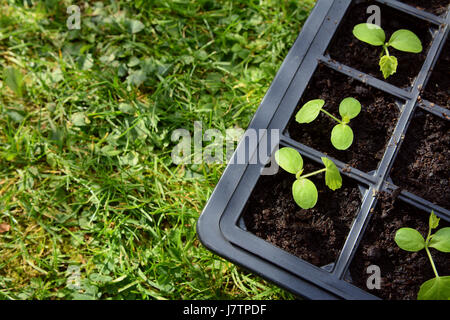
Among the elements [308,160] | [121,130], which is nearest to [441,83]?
[308,160]

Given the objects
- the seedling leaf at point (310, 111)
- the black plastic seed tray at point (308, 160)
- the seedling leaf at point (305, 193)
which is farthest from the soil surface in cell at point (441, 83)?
the seedling leaf at point (305, 193)

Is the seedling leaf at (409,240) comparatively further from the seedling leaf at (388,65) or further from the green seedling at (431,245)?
the seedling leaf at (388,65)

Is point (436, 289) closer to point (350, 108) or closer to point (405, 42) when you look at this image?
point (350, 108)

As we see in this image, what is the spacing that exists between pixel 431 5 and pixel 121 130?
40.9 inches

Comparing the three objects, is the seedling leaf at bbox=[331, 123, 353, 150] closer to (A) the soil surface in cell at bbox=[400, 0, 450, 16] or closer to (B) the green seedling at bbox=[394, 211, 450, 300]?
(B) the green seedling at bbox=[394, 211, 450, 300]

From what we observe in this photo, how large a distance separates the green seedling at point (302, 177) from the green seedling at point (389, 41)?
30 cm

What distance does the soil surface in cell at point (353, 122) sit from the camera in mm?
1035

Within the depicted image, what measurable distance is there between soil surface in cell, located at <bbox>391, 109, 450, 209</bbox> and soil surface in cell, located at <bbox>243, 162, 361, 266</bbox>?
14cm

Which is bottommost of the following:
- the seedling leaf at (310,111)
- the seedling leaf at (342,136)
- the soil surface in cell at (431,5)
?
the seedling leaf at (342,136)

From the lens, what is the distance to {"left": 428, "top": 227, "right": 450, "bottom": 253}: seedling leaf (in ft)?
2.98

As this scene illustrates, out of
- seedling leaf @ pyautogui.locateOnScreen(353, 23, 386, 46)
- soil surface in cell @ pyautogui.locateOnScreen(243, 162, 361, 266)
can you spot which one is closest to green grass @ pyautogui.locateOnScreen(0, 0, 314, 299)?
soil surface in cell @ pyautogui.locateOnScreen(243, 162, 361, 266)

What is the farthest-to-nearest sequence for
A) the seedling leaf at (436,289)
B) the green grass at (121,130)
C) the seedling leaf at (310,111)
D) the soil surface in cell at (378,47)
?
the green grass at (121,130)
the soil surface in cell at (378,47)
the seedling leaf at (310,111)
the seedling leaf at (436,289)

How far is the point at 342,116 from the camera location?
3.31 feet

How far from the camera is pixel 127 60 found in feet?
4.98
